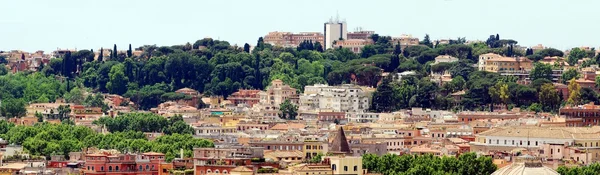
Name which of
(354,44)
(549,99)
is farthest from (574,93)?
(354,44)

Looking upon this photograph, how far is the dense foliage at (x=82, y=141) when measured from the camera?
245 ft

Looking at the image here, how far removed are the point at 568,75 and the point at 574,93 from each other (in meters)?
8.03

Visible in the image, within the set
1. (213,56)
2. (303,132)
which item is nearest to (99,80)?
(213,56)

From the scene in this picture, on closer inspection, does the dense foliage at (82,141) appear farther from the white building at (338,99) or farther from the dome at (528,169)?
the white building at (338,99)

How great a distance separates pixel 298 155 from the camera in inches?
2795

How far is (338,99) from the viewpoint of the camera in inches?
4218

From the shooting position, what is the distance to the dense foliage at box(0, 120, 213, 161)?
74.8 metres

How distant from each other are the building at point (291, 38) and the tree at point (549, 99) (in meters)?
47.6

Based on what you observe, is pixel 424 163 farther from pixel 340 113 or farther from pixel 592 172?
pixel 340 113

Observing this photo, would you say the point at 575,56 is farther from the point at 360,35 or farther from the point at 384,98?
the point at 360,35

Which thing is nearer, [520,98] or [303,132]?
[303,132]

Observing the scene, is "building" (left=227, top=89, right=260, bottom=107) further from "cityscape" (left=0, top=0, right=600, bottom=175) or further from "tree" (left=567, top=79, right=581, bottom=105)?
"tree" (left=567, top=79, right=581, bottom=105)

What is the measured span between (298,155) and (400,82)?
3773 centimetres

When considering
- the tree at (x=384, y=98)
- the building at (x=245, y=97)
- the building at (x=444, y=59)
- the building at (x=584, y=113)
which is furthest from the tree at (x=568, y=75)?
the building at (x=245, y=97)
